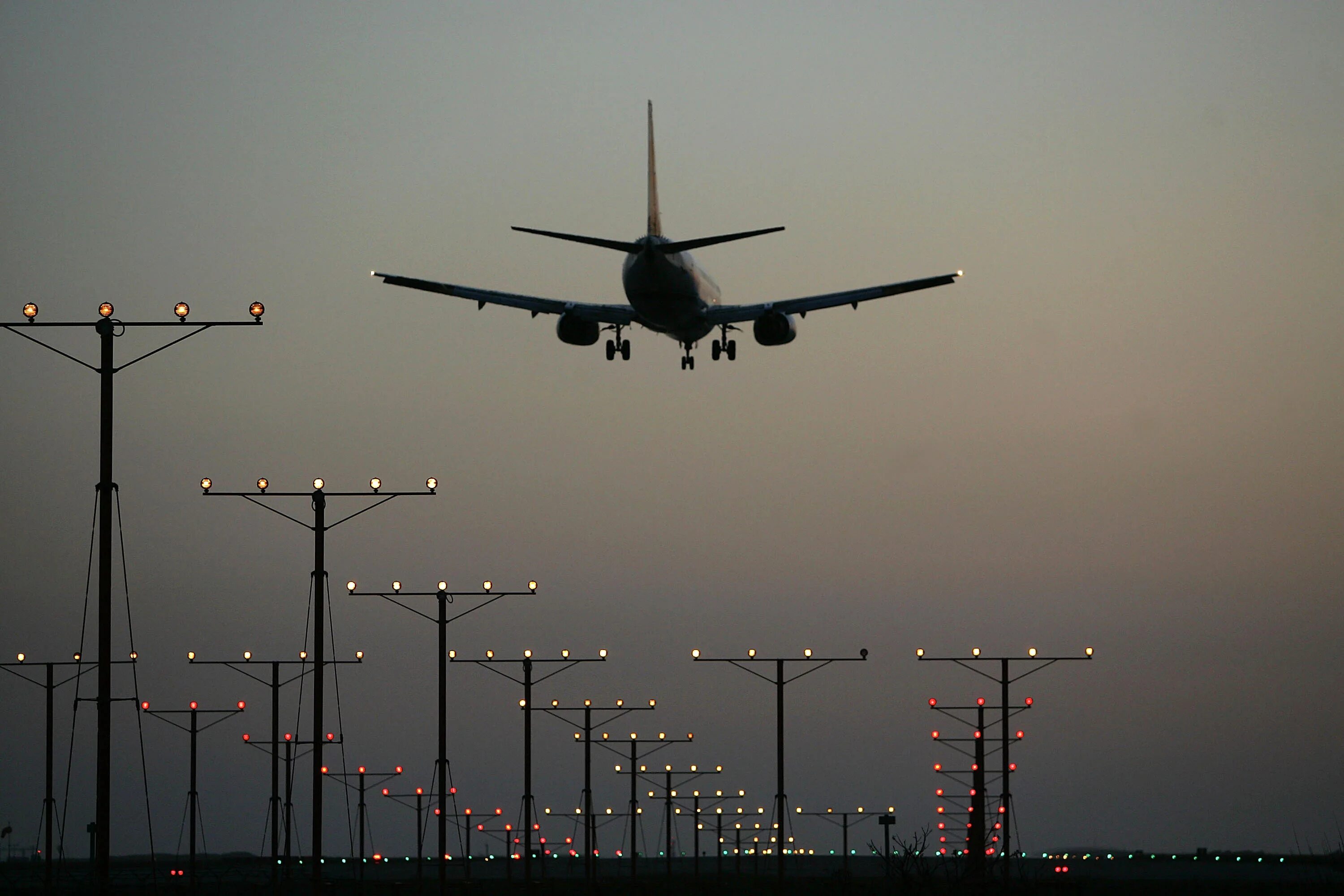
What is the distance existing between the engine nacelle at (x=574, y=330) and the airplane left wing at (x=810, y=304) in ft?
15.1

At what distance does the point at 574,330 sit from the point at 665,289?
13.4 feet

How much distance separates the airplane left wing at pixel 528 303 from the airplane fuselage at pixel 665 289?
4.04 feet

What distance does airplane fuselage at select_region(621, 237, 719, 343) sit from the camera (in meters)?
66.6

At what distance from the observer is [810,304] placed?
73750 mm

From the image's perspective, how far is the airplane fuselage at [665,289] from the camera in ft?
218

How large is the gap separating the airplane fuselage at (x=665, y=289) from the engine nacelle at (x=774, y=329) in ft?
7.19

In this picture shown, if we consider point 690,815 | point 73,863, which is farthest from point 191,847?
point 73,863

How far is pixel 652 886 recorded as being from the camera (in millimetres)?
84688

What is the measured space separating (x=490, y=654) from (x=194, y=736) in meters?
19.4

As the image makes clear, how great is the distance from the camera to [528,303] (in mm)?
72938

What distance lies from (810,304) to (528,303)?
10734mm

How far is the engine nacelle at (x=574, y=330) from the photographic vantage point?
6919cm

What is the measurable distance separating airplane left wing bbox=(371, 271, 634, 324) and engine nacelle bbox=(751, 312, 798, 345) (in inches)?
187

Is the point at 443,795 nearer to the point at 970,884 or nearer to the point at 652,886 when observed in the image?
the point at 970,884
